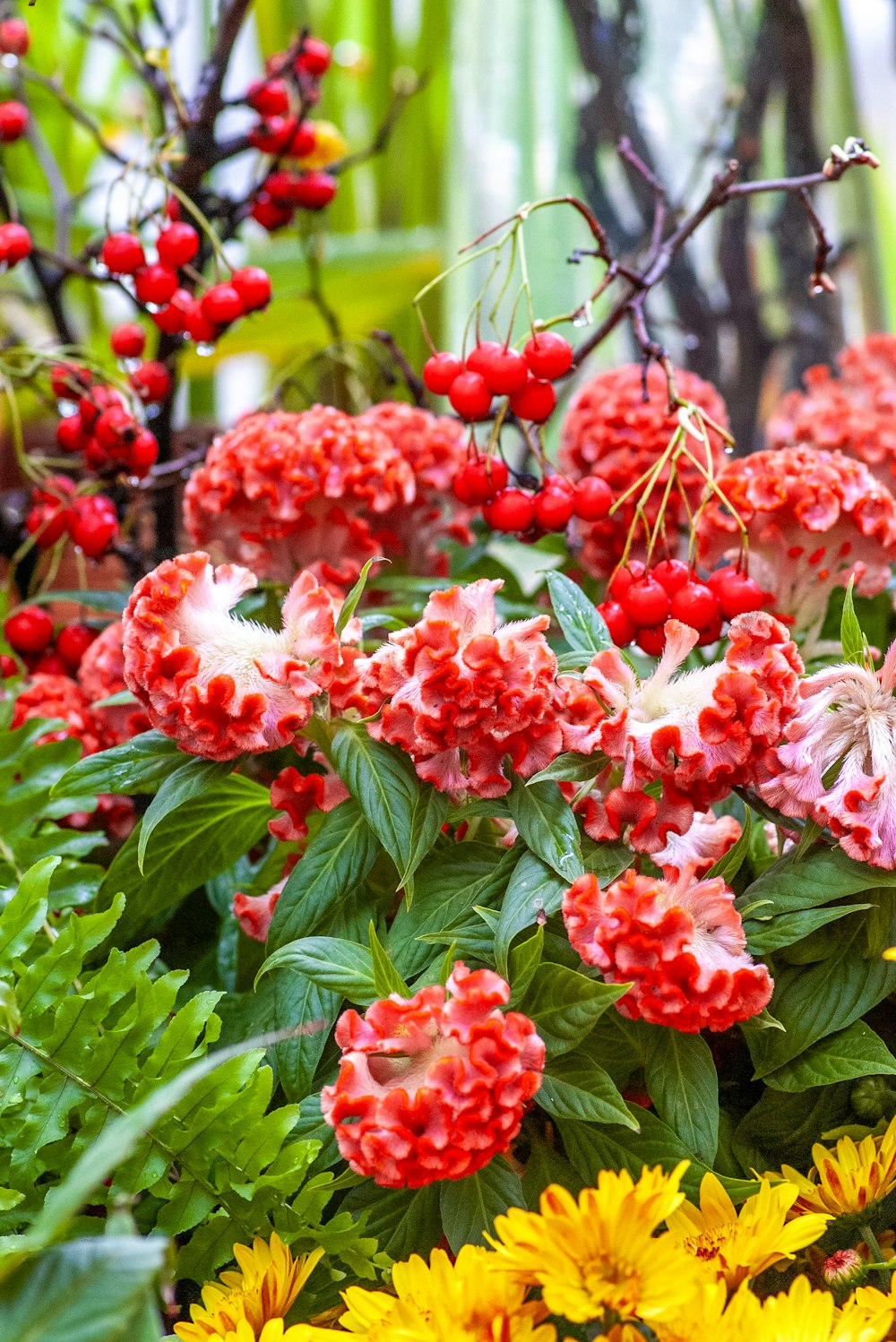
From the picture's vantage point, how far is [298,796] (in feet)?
1.90

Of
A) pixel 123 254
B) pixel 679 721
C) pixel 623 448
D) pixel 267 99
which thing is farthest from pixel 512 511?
pixel 267 99

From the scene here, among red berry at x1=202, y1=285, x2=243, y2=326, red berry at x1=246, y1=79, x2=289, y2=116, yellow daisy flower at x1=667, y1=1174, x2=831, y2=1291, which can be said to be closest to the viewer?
yellow daisy flower at x1=667, y1=1174, x2=831, y2=1291

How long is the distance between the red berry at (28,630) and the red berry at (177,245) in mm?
267

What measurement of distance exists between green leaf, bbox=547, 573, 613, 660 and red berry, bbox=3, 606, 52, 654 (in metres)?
0.44

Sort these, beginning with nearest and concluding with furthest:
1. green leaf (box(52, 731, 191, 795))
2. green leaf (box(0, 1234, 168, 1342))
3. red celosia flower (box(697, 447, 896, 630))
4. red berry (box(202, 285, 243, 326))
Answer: green leaf (box(0, 1234, 168, 1342)) < green leaf (box(52, 731, 191, 795)) < red celosia flower (box(697, 447, 896, 630)) < red berry (box(202, 285, 243, 326))

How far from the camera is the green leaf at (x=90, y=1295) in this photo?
31 centimetres

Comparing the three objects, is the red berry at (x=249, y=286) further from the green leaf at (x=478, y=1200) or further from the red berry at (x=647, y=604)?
the green leaf at (x=478, y=1200)

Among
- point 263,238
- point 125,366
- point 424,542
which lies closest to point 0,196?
point 125,366

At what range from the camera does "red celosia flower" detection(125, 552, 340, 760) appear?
0.51m

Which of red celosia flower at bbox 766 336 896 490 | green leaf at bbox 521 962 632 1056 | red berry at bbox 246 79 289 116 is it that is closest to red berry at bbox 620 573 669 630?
green leaf at bbox 521 962 632 1056

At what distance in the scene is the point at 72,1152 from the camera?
1.67 ft

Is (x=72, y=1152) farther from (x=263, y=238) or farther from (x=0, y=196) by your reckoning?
(x=263, y=238)

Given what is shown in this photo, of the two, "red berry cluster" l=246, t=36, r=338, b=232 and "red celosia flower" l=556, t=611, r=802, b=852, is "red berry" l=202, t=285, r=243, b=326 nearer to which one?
"red berry cluster" l=246, t=36, r=338, b=232

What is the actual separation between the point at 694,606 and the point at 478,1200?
0.99 feet
